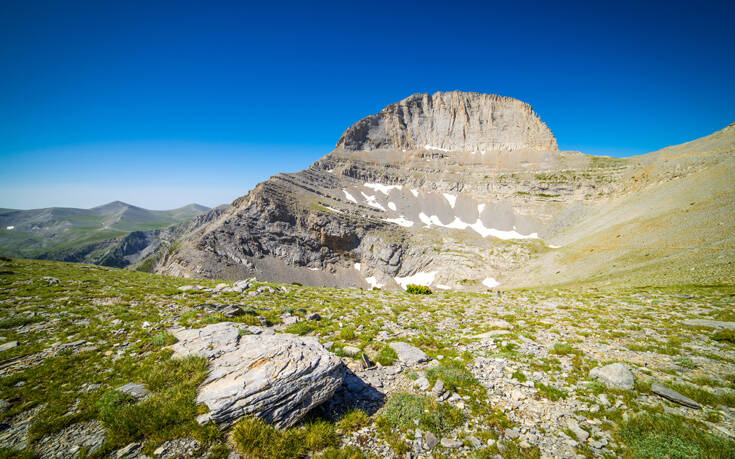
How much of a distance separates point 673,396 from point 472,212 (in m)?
139

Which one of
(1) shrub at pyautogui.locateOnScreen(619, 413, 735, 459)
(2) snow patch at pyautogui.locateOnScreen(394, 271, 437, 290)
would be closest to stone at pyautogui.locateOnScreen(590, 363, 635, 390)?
(1) shrub at pyautogui.locateOnScreen(619, 413, 735, 459)

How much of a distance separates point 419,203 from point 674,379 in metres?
140

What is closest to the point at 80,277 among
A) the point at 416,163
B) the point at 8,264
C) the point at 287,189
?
the point at 8,264

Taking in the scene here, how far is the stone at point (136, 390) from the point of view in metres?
5.71

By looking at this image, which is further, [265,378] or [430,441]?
[265,378]

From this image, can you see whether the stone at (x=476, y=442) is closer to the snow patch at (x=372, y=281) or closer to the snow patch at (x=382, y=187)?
the snow patch at (x=372, y=281)

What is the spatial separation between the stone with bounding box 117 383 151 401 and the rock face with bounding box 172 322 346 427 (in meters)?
1.17

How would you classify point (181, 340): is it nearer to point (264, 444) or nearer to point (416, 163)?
point (264, 444)

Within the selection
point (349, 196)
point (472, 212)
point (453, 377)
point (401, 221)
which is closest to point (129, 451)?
point (453, 377)

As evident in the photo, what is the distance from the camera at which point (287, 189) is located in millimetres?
113312

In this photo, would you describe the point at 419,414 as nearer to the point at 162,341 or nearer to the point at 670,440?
the point at 670,440

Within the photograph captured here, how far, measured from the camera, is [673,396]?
6562 millimetres

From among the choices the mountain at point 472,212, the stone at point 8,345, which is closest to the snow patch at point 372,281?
the mountain at point 472,212

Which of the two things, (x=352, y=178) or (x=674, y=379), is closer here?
(x=674, y=379)
